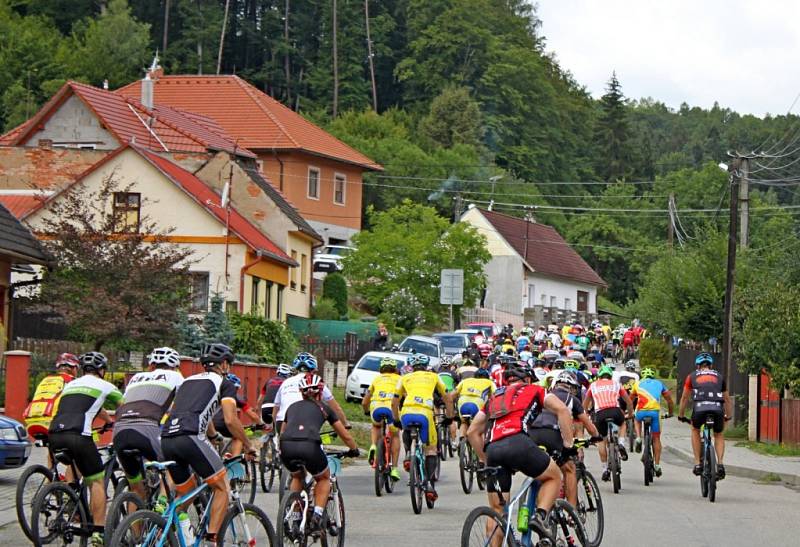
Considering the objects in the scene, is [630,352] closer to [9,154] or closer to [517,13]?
[9,154]

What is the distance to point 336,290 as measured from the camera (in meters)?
55.2

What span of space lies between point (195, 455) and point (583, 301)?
8066cm

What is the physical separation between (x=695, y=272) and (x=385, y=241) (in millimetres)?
16264

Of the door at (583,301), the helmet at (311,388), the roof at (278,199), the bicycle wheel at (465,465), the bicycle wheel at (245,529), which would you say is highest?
the roof at (278,199)

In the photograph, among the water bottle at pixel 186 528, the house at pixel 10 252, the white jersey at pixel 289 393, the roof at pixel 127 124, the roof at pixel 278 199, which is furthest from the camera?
the roof at pixel 127 124

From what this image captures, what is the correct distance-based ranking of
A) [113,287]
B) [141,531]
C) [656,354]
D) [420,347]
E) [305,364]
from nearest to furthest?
[141,531] < [305,364] < [113,287] < [420,347] < [656,354]

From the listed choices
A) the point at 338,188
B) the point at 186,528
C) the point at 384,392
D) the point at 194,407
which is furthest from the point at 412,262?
the point at 186,528

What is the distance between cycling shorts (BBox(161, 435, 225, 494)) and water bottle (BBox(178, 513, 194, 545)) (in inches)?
19.1

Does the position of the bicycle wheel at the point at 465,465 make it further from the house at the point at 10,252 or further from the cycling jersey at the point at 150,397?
the house at the point at 10,252

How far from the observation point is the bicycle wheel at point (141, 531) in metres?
9.88

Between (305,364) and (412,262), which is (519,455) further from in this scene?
(412,262)

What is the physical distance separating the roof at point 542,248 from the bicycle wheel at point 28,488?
222ft

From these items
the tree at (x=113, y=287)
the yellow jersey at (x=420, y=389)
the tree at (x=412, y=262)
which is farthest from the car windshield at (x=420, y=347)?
the yellow jersey at (x=420, y=389)

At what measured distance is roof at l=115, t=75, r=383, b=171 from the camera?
6531 cm
